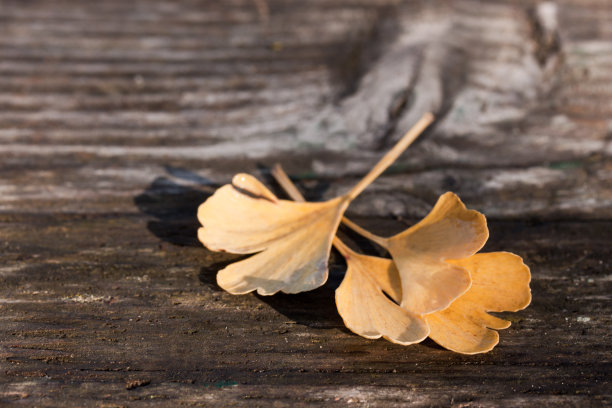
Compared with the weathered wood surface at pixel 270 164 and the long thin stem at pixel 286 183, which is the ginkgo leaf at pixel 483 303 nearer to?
the weathered wood surface at pixel 270 164

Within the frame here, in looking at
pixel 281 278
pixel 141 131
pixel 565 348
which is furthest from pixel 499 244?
pixel 141 131

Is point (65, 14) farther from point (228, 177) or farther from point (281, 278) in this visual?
point (281, 278)

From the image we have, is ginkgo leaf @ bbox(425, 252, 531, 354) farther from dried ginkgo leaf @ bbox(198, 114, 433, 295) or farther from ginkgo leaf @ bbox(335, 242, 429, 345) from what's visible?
dried ginkgo leaf @ bbox(198, 114, 433, 295)

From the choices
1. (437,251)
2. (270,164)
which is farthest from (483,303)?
(270,164)

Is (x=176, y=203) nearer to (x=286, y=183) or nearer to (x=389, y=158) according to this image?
(x=286, y=183)

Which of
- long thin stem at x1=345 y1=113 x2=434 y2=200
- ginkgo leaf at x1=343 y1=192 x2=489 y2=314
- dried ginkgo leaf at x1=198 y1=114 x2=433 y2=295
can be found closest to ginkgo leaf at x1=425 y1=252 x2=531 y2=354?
ginkgo leaf at x1=343 y1=192 x2=489 y2=314
